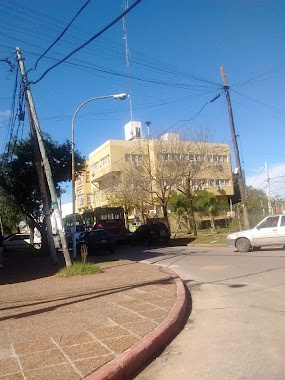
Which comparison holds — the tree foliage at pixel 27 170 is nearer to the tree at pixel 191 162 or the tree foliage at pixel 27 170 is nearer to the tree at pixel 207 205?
the tree at pixel 191 162

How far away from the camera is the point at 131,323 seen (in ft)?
19.5

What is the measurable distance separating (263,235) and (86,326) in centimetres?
1333

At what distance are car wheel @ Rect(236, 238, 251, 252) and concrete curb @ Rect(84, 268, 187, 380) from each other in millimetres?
12176

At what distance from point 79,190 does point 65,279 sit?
205 feet

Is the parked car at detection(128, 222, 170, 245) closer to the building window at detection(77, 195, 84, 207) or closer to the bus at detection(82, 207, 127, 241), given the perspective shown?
the bus at detection(82, 207, 127, 241)

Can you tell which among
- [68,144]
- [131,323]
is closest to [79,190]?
[68,144]

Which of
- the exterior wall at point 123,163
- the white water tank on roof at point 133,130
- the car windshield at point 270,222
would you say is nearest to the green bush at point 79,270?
the car windshield at point 270,222

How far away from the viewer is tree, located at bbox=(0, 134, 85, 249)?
78.7 feet

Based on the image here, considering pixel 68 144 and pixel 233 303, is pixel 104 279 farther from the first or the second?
pixel 68 144

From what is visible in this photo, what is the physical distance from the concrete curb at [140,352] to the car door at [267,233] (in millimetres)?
11920

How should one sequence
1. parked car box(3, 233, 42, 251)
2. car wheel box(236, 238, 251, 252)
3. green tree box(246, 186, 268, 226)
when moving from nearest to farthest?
car wheel box(236, 238, 251, 252) < green tree box(246, 186, 268, 226) < parked car box(3, 233, 42, 251)

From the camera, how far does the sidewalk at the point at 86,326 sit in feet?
14.0

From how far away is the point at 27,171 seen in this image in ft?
78.9

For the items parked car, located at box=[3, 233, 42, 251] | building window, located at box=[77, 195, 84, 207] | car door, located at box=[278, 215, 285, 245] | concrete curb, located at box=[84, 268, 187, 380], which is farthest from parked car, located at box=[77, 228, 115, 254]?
building window, located at box=[77, 195, 84, 207]
